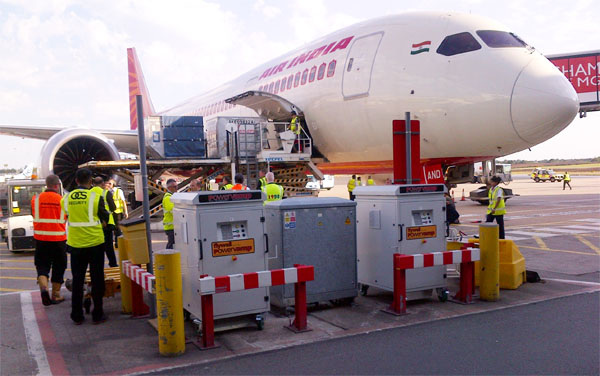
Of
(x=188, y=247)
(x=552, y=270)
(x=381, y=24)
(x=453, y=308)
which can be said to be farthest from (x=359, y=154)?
(x=188, y=247)

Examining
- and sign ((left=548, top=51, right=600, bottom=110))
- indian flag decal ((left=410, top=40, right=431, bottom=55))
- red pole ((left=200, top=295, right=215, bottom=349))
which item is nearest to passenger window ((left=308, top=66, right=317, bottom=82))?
indian flag decal ((left=410, top=40, right=431, bottom=55))

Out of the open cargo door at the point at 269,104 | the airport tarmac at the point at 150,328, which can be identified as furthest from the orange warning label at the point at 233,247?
the open cargo door at the point at 269,104

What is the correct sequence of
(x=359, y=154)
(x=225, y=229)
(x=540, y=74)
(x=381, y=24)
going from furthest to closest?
1. (x=359, y=154)
2. (x=381, y=24)
3. (x=540, y=74)
4. (x=225, y=229)

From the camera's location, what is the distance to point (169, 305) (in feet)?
15.8

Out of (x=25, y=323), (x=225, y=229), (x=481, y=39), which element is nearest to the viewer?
(x=225, y=229)

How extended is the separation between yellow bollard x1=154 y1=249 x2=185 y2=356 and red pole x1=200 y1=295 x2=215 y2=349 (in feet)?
0.79

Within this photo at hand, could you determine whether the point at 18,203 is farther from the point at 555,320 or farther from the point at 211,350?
the point at 555,320

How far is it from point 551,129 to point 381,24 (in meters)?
4.74

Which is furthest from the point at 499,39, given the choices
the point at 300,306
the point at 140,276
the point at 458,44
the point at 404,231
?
the point at 140,276

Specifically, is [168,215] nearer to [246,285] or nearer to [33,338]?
[33,338]

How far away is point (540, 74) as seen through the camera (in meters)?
9.51

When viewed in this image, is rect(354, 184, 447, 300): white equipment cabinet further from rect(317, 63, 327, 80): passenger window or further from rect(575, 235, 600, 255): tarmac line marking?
rect(317, 63, 327, 80): passenger window

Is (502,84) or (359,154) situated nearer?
(502,84)

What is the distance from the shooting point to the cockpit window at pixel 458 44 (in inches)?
408
